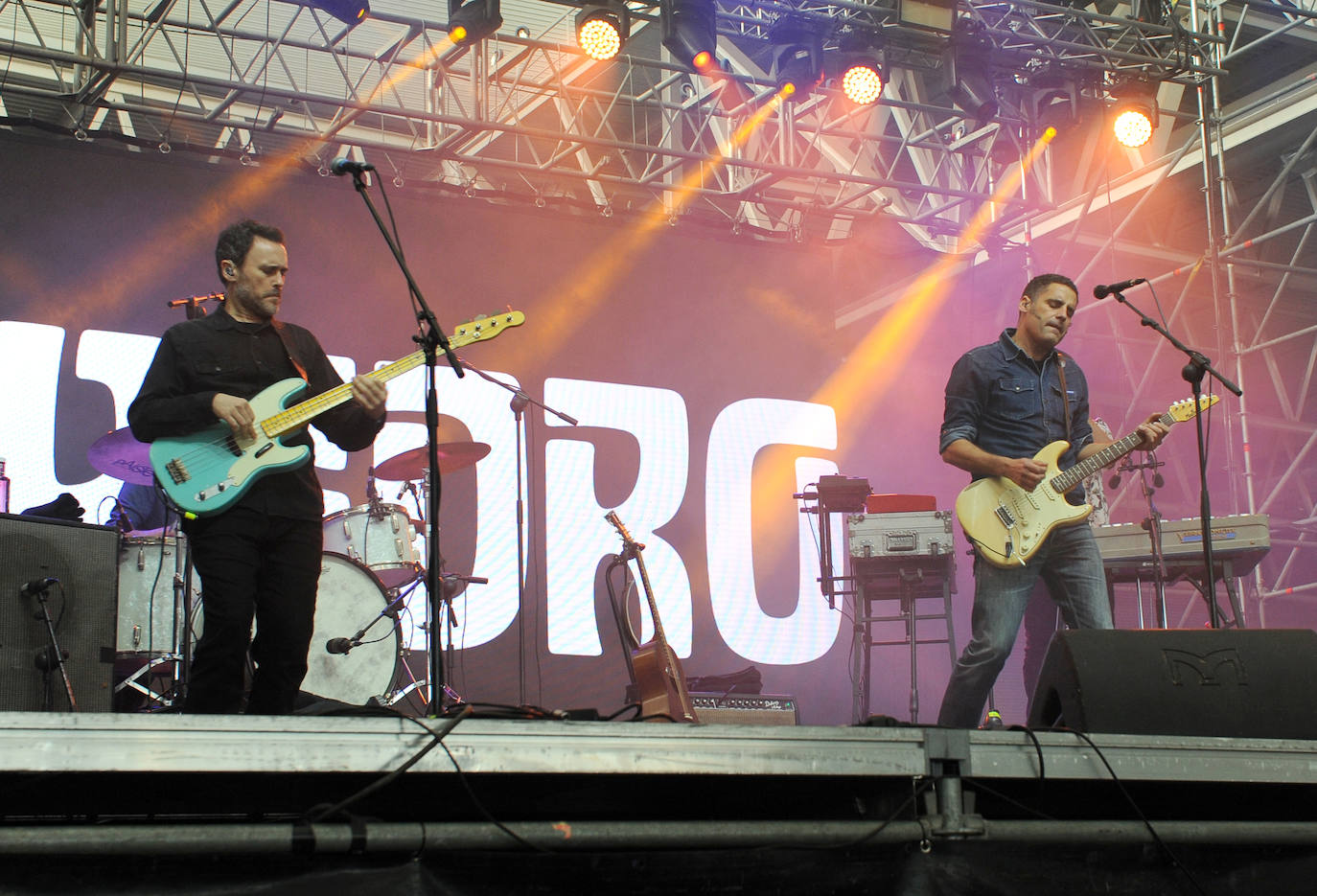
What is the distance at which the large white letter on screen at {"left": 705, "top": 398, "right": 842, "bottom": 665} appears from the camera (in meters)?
8.77

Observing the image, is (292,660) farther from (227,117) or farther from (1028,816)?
(227,117)

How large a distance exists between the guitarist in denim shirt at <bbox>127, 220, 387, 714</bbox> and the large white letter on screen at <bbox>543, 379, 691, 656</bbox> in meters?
4.50

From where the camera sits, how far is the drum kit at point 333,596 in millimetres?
5863

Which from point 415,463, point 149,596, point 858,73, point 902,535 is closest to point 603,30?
point 858,73

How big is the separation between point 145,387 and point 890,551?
186 inches

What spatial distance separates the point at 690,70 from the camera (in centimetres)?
798

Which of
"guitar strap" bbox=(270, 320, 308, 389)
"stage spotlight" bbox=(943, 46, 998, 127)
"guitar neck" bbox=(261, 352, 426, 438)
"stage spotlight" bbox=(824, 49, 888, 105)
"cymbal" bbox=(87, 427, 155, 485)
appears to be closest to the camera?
"guitar neck" bbox=(261, 352, 426, 438)

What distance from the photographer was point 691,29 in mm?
7613

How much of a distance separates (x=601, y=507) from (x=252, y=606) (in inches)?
204

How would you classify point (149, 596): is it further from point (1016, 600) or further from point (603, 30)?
point (603, 30)

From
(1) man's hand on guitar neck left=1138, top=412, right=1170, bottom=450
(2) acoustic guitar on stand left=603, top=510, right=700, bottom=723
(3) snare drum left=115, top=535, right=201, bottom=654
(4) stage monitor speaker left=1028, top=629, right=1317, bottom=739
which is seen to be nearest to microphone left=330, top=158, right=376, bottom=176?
(4) stage monitor speaker left=1028, top=629, right=1317, bottom=739

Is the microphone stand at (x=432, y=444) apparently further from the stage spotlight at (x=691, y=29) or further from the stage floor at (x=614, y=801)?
the stage spotlight at (x=691, y=29)

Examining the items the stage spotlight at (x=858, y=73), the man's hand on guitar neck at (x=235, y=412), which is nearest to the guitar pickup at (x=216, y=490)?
the man's hand on guitar neck at (x=235, y=412)

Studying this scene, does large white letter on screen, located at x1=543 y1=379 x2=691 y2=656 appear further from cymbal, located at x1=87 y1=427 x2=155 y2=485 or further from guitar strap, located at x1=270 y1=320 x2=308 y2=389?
guitar strap, located at x1=270 y1=320 x2=308 y2=389
